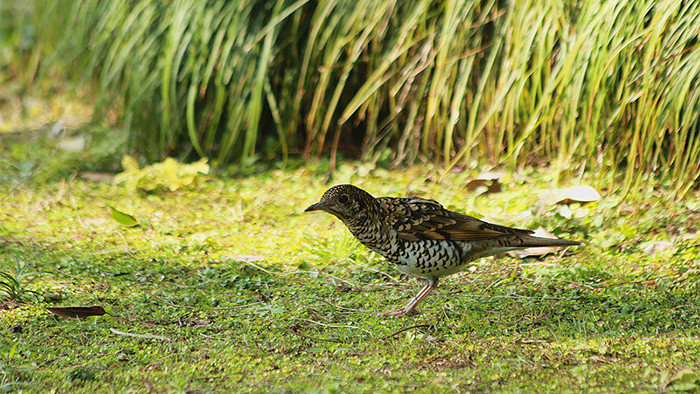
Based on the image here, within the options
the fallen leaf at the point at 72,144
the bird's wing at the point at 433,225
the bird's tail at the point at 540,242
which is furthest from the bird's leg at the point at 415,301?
the fallen leaf at the point at 72,144

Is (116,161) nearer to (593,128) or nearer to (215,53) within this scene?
(215,53)

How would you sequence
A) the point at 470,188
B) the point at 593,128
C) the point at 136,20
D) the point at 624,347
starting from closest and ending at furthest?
the point at 624,347
the point at 593,128
the point at 470,188
the point at 136,20

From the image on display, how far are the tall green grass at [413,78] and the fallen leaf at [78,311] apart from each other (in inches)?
86.1

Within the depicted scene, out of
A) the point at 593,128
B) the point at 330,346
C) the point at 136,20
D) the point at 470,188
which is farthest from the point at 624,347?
the point at 136,20

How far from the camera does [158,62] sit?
17.6 ft

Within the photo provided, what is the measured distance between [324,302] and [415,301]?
42 centimetres

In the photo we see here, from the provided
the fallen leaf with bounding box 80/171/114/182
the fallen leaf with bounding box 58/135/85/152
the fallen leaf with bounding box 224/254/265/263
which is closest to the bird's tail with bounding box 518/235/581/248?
the fallen leaf with bounding box 224/254/265/263

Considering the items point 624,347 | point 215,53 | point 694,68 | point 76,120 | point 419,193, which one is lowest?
point 76,120

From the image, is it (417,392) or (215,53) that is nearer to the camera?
(417,392)

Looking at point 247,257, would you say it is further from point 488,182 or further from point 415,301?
point 488,182

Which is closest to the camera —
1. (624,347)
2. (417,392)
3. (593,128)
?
(417,392)

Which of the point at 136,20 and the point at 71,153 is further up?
the point at 136,20

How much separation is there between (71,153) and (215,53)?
1.54 metres

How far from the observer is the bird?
319 cm
